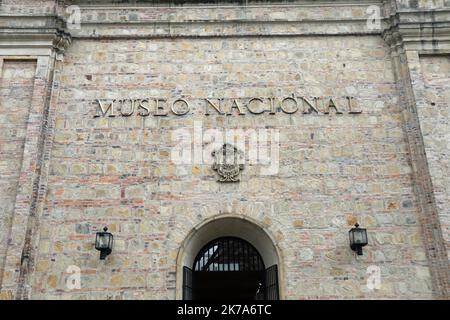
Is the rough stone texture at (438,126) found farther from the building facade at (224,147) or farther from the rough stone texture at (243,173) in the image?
the rough stone texture at (243,173)

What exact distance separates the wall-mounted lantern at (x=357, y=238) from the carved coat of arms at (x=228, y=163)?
101 inches

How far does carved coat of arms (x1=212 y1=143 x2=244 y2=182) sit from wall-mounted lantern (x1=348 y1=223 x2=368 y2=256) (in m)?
2.56

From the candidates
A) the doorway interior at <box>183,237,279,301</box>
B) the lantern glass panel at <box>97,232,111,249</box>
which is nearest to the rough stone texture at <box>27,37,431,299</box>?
the lantern glass panel at <box>97,232,111,249</box>

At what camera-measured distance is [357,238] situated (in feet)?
28.7

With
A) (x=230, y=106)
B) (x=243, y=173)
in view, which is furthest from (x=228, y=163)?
(x=230, y=106)

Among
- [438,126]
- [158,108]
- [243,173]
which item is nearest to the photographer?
[243,173]

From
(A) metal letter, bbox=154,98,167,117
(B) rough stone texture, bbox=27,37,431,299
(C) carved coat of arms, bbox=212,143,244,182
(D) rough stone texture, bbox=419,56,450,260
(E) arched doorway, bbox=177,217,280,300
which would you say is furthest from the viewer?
(A) metal letter, bbox=154,98,167,117

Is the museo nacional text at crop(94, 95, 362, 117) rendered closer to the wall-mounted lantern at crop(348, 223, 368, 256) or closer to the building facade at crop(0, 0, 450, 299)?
the building facade at crop(0, 0, 450, 299)

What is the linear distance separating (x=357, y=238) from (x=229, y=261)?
2.86m

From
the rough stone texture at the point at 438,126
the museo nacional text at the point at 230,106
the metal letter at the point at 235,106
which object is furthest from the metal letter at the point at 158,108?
the rough stone texture at the point at 438,126

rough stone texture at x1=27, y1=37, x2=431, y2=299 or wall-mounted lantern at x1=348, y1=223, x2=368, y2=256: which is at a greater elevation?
rough stone texture at x1=27, y1=37, x2=431, y2=299

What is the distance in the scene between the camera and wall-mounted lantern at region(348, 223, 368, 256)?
28.7ft

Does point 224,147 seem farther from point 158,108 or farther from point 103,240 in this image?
point 103,240
